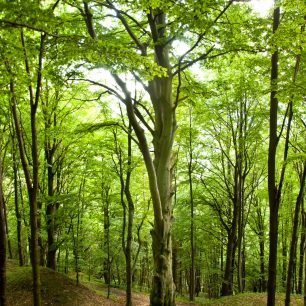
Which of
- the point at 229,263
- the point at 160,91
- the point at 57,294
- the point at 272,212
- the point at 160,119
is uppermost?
the point at 160,91

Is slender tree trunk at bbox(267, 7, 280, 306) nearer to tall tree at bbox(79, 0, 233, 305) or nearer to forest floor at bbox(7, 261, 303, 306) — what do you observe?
tall tree at bbox(79, 0, 233, 305)

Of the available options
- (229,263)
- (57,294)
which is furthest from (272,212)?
(229,263)

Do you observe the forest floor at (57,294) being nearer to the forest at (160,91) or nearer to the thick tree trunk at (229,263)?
the forest at (160,91)

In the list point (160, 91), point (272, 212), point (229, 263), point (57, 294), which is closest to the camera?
point (272, 212)

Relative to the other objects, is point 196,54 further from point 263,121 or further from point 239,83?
point 263,121

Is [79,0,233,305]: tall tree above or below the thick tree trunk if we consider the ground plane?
above

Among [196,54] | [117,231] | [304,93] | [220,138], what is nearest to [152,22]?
[196,54]

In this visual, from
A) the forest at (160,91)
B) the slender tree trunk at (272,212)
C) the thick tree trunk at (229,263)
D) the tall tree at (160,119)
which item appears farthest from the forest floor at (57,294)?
the slender tree trunk at (272,212)

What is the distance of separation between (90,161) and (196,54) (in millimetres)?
8158

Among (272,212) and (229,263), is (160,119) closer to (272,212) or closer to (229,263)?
(272,212)

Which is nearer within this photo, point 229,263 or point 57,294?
point 57,294

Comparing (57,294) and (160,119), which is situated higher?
(160,119)

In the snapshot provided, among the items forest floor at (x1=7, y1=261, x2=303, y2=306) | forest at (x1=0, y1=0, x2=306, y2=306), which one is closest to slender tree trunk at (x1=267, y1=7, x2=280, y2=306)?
forest at (x1=0, y1=0, x2=306, y2=306)

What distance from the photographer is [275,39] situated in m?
5.45
